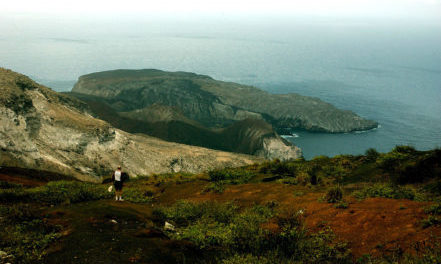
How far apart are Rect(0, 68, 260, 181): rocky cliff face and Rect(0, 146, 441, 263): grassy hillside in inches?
1512

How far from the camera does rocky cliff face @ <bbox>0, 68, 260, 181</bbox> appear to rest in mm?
52125

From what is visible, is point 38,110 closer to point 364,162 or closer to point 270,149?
point 364,162

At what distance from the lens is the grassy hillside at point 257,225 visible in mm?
8655

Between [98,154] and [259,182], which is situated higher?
[259,182]

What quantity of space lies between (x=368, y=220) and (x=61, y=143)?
62.9 metres

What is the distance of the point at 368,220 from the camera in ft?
36.7

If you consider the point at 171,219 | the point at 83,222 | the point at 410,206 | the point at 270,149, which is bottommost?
the point at 270,149

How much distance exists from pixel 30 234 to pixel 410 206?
1309cm

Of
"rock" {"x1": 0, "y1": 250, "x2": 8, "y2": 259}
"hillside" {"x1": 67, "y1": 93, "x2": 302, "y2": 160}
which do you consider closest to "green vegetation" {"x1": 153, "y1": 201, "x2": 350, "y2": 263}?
"rock" {"x1": 0, "y1": 250, "x2": 8, "y2": 259}

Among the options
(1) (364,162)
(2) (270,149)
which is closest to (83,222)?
(1) (364,162)

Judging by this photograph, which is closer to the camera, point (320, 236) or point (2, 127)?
point (320, 236)

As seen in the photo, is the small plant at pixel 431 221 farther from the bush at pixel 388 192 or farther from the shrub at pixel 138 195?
the shrub at pixel 138 195

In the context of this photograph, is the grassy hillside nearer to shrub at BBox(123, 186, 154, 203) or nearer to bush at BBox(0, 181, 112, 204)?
bush at BBox(0, 181, 112, 204)

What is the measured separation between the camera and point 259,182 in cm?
2128
